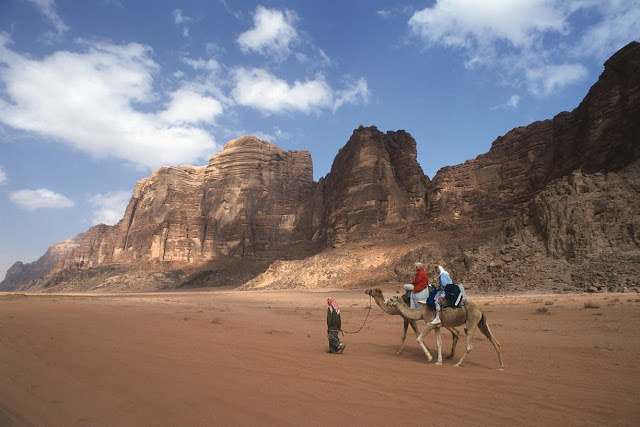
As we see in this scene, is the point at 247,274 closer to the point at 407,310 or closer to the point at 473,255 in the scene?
the point at 473,255

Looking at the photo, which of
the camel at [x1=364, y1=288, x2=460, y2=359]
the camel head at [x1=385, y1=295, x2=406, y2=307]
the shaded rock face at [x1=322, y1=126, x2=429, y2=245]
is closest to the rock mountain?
the shaded rock face at [x1=322, y1=126, x2=429, y2=245]

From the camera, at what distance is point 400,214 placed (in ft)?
208

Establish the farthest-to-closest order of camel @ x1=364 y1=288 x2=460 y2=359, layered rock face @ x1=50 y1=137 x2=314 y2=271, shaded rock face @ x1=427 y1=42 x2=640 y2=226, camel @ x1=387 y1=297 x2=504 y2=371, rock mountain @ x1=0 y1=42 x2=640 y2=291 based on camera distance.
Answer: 1. layered rock face @ x1=50 y1=137 x2=314 y2=271
2. shaded rock face @ x1=427 y1=42 x2=640 y2=226
3. rock mountain @ x1=0 y1=42 x2=640 y2=291
4. camel @ x1=364 y1=288 x2=460 y2=359
5. camel @ x1=387 y1=297 x2=504 y2=371

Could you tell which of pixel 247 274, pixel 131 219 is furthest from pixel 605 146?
pixel 131 219

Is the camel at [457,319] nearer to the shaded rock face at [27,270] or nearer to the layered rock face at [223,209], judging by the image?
the layered rock face at [223,209]

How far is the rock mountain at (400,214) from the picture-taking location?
27453 millimetres

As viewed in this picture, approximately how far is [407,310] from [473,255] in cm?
2822

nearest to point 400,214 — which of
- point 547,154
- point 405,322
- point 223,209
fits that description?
point 547,154

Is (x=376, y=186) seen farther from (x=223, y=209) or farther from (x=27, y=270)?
(x=27, y=270)

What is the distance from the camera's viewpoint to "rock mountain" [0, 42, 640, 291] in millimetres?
27453

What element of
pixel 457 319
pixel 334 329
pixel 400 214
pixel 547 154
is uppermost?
pixel 547 154

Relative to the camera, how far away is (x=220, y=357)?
267 inches

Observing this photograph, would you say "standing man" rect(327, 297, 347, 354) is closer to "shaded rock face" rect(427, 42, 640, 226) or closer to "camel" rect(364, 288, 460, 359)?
"camel" rect(364, 288, 460, 359)

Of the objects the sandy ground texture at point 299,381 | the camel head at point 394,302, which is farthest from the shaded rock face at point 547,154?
the camel head at point 394,302
